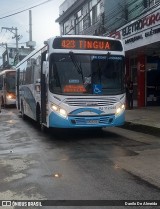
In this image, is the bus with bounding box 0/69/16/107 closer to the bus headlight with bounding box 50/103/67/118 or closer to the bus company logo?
the bus headlight with bounding box 50/103/67/118

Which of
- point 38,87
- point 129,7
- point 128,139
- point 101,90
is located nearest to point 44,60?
point 38,87

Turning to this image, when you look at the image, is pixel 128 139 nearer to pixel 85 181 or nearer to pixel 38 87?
pixel 38 87

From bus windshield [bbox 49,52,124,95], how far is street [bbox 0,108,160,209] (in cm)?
159

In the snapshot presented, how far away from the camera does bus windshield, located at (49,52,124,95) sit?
1238cm

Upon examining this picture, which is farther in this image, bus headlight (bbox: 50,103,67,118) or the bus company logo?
bus headlight (bbox: 50,103,67,118)

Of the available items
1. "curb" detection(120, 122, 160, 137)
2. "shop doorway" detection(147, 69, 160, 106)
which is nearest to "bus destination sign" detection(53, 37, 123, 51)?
"curb" detection(120, 122, 160, 137)

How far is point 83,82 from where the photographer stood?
12.5m

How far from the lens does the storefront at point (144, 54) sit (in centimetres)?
1867

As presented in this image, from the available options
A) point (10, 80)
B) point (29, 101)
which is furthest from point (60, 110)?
point (10, 80)

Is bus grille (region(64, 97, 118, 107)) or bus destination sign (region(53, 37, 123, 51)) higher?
bus destination sign (region(53, 37, 123, 51))

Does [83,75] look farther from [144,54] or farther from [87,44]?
[144,54]

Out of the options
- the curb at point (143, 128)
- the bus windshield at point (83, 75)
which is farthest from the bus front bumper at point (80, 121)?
the curb at point (143, 128)

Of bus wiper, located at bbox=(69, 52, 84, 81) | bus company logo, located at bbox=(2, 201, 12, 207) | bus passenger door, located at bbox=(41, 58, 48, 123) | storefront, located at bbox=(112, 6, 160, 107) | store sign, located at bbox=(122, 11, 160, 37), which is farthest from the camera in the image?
storefront, located at bbox=(112, 6, 160, 107)

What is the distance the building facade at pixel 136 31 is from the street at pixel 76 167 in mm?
7164
